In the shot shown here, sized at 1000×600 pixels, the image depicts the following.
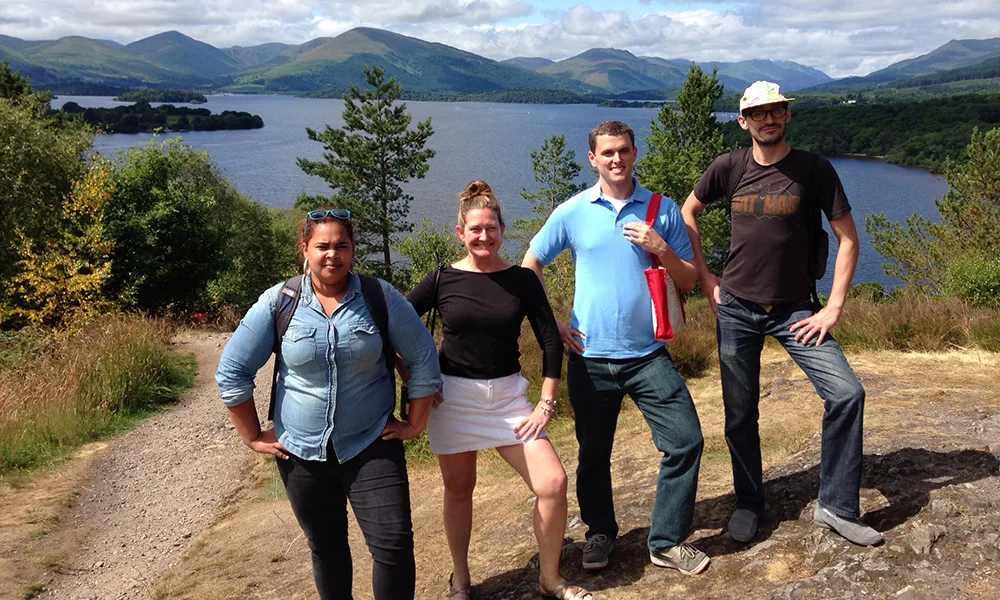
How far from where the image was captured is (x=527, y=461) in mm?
2918

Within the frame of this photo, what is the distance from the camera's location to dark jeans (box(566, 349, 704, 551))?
2.98 metres

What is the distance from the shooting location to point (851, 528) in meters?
3.02

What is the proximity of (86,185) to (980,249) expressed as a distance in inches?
931

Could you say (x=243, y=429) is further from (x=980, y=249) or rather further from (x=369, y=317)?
(x=980, y=249)

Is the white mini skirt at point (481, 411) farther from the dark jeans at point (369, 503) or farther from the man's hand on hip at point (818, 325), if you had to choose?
the man's hand on hip at point (818, 325)

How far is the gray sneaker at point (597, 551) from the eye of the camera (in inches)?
130

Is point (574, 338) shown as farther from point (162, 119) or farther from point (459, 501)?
point (162, 119)

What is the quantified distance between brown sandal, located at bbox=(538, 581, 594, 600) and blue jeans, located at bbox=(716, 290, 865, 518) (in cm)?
90

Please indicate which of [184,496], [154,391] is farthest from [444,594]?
[154,391]

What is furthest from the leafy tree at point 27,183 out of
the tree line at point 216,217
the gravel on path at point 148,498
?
the gravel on path at point 148,498

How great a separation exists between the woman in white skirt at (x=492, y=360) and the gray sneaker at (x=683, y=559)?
399mm

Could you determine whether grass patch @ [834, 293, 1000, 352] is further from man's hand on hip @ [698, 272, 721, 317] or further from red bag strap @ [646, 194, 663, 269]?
red bag strap @ [646, 194, 663, 269]

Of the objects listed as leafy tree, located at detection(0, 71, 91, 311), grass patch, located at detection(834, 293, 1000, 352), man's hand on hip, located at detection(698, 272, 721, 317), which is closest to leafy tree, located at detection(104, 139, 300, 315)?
leafy tree, located at detection(0, 71, 91, 311)

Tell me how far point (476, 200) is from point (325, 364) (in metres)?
0.85
